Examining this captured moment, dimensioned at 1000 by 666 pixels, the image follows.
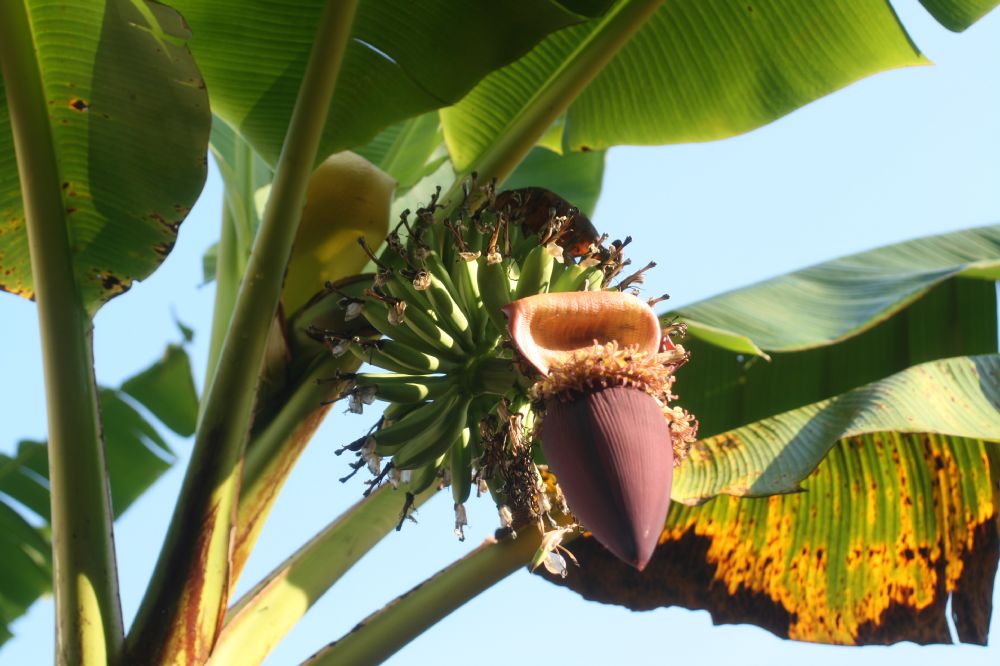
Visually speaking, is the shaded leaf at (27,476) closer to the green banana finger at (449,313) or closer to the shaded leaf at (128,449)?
the shaded leaf at (128,449)

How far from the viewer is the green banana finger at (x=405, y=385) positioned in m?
1.25

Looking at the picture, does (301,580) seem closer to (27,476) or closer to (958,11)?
(27,476)

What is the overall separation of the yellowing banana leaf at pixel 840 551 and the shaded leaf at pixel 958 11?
79 centimetres

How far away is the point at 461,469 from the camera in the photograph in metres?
1.33

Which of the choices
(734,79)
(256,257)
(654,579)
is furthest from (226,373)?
(734,79)

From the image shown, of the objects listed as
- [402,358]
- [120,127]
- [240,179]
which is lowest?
[402,358]

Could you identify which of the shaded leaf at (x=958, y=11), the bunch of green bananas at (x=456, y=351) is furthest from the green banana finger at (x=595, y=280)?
the shaded leaf at (x=958, y=11)

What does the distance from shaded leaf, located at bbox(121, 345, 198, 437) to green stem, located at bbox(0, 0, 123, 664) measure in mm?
934

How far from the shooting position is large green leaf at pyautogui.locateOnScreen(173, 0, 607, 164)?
1.39 meters

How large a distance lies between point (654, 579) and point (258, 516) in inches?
28.4

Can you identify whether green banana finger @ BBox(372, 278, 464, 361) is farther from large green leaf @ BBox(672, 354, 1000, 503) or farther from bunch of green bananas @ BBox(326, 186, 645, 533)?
large green leaf @ BBox(672, 354, 1000, 503)

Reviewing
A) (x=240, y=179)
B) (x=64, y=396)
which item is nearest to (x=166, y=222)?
(x=64, y=396)

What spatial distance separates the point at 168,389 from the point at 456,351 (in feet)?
4.08

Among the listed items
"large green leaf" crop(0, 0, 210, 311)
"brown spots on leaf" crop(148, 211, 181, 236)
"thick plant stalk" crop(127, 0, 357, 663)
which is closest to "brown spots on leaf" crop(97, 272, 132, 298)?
"large green leaf" crop(0, 0, 210, 311)
